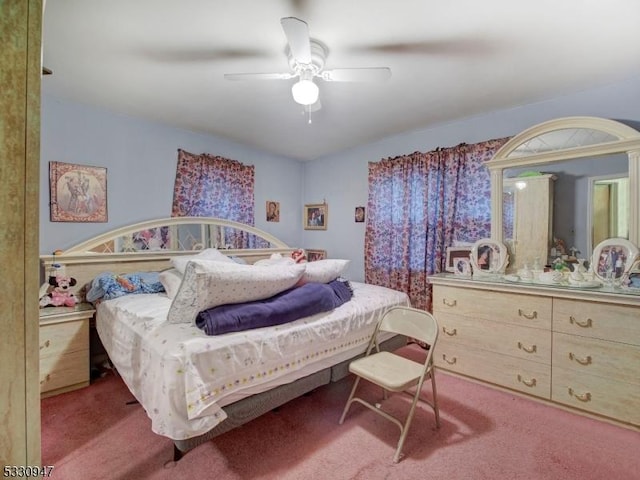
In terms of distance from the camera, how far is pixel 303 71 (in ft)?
6.29

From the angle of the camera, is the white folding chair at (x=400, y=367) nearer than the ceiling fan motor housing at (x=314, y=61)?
Yes

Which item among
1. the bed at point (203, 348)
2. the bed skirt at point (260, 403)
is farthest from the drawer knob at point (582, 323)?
the bed skirt at point (260, 403)

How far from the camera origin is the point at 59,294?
2479 mm

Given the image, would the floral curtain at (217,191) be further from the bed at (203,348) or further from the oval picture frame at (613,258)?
the oval picture frame at (613,258)

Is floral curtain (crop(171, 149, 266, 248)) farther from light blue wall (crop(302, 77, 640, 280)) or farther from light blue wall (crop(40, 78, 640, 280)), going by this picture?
light blue wall (crop(302, 77, 640, 280))

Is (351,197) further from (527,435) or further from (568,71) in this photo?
(527,435)

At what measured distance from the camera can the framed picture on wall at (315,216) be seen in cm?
452

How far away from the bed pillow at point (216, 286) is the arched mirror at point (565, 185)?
7.30ft

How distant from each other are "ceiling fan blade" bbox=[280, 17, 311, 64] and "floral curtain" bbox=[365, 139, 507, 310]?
2.04 meters

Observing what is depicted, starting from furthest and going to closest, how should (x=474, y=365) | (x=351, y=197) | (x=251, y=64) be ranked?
(x=351, y=197) → (x=474, y=365) → (x=251, y=64)

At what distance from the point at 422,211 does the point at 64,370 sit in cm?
350

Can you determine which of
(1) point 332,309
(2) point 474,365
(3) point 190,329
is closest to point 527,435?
(2) point 474,365

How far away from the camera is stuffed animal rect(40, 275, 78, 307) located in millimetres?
2441

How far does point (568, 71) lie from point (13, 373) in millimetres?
3231
